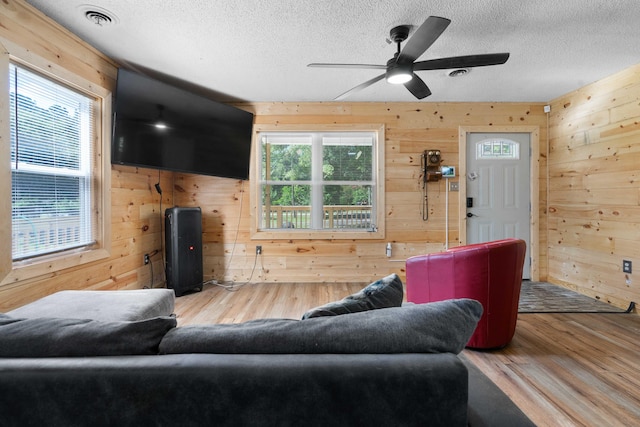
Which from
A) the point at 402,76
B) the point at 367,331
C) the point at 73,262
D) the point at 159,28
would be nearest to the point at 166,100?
the point at 159,28

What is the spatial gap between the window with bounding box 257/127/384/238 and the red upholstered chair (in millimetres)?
1915

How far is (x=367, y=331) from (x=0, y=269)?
2458 mm

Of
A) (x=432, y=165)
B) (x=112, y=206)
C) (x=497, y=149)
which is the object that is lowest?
(x=112, y=206)

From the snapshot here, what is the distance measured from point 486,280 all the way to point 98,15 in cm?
343

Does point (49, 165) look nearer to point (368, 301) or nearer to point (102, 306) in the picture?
point (102, 306)

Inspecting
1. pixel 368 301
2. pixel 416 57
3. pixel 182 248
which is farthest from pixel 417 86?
pixel 182 248

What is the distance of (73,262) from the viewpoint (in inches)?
95.4

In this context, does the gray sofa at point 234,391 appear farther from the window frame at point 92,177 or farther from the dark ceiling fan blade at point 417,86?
the dark ceiling fan blade at point 417,86

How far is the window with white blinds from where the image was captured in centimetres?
204

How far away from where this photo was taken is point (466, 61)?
2.14m

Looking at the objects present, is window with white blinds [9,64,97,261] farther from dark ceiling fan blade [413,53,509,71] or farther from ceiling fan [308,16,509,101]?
dark ceiling fan blade [413,53,509,71]

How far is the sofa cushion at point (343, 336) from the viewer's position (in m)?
0.75

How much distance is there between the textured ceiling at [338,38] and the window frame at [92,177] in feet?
1.30

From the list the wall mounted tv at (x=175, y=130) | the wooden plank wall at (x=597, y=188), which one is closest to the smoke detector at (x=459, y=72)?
the wooden plank wall at (x=597, y=188)
